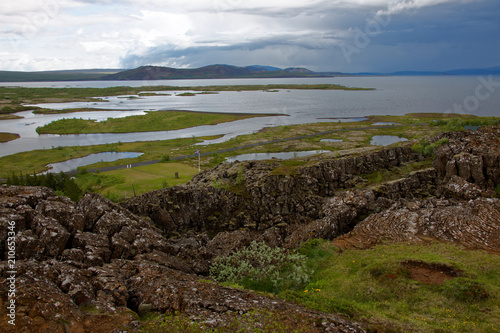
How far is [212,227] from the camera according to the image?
3350cm

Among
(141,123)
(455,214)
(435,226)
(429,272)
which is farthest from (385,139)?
(141,123)

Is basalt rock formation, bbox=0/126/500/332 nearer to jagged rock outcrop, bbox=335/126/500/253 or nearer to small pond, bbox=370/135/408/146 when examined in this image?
jagged rock outcrop, bbox=335/126/500/253

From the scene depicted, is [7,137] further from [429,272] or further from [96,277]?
[429,272]

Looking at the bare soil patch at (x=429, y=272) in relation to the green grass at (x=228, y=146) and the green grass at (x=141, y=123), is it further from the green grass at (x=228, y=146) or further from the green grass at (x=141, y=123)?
the green grass at (x=141, y=123)

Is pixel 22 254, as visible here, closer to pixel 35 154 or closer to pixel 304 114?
pixel 35 154

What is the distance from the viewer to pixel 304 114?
169000 millimetres

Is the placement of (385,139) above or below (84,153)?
above

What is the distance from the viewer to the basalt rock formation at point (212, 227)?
1333 cm

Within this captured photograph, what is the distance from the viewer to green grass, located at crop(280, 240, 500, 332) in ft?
49.2

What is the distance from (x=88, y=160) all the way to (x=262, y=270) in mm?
76668

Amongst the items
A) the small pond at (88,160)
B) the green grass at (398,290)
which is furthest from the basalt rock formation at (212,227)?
the small pond at (88,160)

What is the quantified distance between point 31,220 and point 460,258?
25095 millimetres

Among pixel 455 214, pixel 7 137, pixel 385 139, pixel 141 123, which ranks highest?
pixel 141 123

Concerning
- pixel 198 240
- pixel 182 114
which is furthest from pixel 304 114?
pixel 198 240
